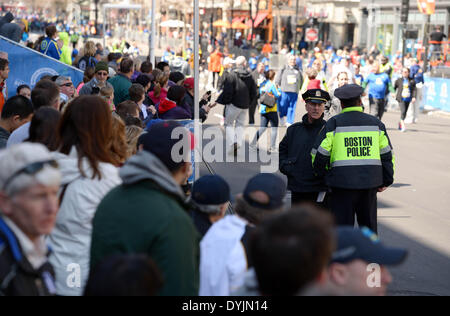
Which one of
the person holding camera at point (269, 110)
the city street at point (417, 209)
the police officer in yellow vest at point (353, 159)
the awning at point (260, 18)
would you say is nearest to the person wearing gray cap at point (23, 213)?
the police officer in yellow vest at point (353, 159)

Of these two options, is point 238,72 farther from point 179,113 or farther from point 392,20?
point 392,20

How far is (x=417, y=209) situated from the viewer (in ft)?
33.7

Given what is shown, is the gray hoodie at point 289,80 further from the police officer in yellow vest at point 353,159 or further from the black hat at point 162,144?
the black hat at point 162,144

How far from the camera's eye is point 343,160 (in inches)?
259

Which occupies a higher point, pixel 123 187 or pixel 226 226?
pixel 123 187

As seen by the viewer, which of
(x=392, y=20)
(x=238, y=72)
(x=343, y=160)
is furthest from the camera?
(x=392, y=20)

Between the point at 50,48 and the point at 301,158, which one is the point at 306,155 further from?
the point at 50,48

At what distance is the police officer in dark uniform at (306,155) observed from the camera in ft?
23.3

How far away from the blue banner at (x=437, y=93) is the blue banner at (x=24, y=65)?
1577 centimetres

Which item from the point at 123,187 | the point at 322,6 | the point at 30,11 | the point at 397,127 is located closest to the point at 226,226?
the point at 123,187

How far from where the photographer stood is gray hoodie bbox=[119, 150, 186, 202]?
10.1ft

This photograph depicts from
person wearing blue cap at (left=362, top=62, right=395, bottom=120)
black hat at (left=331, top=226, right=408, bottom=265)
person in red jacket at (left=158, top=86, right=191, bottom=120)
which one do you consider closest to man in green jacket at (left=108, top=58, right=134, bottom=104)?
person in red jacket at (left=158, top=86, right=191, bottom=120)

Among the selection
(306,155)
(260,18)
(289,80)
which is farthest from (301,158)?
(260,18)
